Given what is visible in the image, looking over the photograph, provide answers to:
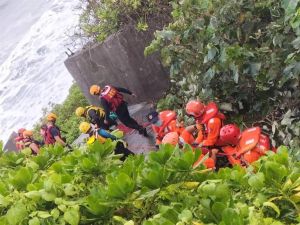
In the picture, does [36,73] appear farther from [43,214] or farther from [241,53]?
[43,214]

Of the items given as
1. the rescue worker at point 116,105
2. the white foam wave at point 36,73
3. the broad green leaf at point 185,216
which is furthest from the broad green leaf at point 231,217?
the white foam wave at point 36,73

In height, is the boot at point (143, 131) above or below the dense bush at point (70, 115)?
above

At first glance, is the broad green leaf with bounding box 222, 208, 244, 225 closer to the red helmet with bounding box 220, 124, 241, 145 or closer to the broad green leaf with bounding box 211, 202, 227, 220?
the broad green leaf with bounding box 211, 202, 227, 220

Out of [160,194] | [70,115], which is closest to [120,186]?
[160,194]

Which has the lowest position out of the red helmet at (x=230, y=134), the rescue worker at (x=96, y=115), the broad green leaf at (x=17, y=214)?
the rescue worker at (x=96, y=115)

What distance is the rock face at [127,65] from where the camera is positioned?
840 cm

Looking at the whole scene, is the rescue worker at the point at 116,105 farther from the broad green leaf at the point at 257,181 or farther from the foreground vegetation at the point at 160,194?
the broad green leaf at the point at 257,181

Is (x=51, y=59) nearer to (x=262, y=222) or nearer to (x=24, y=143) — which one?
(x=24, y=143)

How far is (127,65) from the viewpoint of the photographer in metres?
8.55

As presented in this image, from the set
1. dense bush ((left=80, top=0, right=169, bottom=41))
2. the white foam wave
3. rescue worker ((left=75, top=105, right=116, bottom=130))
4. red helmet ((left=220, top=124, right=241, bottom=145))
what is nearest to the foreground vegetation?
red helmet ((left=220, top=124, right=241, bottom=145))

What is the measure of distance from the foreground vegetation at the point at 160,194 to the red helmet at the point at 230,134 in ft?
9.15

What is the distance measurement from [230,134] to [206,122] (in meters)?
0.41

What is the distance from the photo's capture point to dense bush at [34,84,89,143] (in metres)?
10.6

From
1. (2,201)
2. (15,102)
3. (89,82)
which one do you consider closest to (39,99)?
(15,102)
